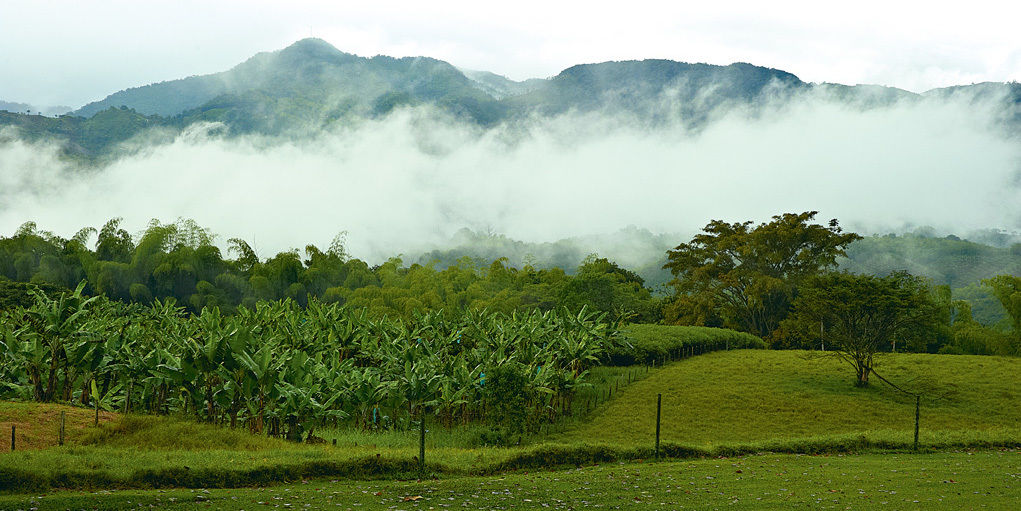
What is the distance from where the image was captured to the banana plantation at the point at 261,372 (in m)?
17.3

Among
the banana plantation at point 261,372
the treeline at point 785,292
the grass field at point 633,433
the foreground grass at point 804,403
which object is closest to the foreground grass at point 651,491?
the grass field at point 633,433

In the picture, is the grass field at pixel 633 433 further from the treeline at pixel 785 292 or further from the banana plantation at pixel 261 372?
the treeline at pixel 785 292

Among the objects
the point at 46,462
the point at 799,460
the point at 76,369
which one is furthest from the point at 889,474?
the point at 76,369

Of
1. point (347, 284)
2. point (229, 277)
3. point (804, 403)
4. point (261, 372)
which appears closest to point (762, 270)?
point (804, 403)

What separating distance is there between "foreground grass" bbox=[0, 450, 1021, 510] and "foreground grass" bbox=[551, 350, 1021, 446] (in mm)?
5855

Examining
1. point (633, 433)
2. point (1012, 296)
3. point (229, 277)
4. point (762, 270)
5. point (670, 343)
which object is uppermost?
point (762, 270)

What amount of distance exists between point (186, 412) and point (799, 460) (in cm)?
1618

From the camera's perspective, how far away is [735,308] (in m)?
61.8

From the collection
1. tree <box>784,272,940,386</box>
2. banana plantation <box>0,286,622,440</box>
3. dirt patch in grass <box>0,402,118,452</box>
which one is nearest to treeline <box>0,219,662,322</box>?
tree <box>784,272,940,386</box>

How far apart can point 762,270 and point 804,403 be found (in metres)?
32.3

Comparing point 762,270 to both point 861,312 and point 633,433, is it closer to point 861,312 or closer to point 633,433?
point 861,312

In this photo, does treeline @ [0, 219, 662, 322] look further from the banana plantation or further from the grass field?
the banana plantation

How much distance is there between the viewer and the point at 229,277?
6153 cm

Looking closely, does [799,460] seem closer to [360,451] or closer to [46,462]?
[360,451]
